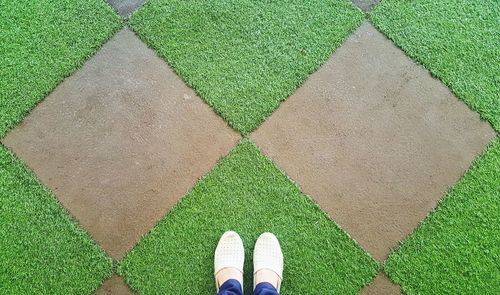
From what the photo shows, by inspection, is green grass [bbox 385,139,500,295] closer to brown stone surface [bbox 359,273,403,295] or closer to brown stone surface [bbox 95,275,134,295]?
brown stone surface [bbox 359,273,403,295]

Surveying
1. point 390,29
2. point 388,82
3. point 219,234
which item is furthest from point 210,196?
point 390,29

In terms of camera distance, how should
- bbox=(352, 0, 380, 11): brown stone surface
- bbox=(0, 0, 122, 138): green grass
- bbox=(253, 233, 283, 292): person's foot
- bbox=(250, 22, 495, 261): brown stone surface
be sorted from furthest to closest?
bbox=(352, 0, 380, 11): brown stone surface
bbox=(0, 0, 122, 138): green grass
bbox=(250, 22, 495, 261): brown stone surface
bbox=(253, 233, 283, 292): person's foot

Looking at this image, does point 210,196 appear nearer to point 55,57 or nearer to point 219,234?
point 219,234

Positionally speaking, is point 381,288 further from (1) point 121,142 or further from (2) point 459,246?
(1) point 121,142

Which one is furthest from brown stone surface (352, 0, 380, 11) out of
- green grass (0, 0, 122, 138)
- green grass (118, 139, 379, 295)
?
green grass (0, 0, 122, 138)

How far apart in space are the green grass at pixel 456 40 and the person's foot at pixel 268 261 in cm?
111

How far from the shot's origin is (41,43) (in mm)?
2281

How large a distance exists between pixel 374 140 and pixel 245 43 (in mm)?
765

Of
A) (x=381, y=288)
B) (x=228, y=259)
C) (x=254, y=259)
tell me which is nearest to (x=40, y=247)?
(x=228, y=259)

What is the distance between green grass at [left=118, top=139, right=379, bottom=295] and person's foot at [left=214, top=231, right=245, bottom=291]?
45 mm

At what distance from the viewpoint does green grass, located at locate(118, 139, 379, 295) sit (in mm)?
2008

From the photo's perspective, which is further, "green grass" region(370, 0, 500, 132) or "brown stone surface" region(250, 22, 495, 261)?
"green grass" region(370, 0, 500, 132)

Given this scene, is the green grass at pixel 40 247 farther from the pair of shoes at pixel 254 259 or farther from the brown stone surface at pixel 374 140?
the brown stone surface at pixel 374 140

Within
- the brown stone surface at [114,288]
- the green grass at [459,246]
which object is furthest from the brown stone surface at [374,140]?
the brown stone surface at [114,288]
